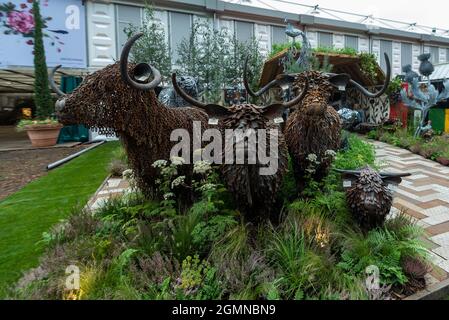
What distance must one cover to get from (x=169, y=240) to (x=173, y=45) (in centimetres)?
1111

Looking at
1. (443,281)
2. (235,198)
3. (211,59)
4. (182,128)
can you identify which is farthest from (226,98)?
(443,281)

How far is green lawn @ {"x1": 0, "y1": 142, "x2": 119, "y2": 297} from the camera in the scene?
337cm

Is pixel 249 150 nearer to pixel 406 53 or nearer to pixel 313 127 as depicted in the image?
pixel 313 127

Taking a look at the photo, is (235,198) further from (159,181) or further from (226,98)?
(226,98)

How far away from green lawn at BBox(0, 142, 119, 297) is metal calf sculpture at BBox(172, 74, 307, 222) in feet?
7.98

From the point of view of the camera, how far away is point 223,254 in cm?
285

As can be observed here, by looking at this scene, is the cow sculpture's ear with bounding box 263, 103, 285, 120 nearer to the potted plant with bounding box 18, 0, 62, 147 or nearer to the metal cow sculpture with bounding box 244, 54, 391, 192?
the metal cow sculpture with bounding box 244, 54, 391, 192

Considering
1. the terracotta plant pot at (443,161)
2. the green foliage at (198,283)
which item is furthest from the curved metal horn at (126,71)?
the terracotta plant pot at (443,161)

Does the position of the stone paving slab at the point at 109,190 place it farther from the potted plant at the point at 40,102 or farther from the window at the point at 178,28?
the window at the point at 178,28

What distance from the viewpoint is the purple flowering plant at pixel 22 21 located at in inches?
435

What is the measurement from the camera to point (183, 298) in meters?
2.49

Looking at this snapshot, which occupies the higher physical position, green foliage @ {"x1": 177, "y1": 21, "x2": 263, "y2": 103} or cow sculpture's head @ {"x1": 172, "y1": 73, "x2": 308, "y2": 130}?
green foliage @ {"x1": 177, "y1": 21, "x2": 263, "y2": 103}

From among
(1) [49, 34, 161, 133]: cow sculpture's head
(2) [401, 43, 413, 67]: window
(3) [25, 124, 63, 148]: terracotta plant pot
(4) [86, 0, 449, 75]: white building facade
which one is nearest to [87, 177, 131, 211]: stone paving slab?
(1) [49, 34, 161, 133]: cow sculpture's head

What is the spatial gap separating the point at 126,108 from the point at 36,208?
3161 mm
